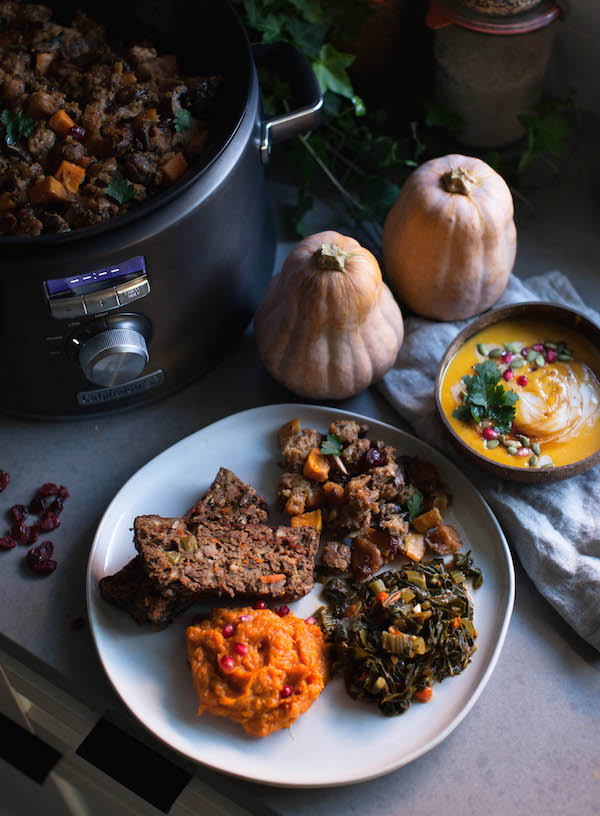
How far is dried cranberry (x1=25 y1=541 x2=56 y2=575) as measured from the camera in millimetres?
1355

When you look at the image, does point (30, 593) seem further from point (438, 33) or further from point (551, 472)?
point (438, 33)

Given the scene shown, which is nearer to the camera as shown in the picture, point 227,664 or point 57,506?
point 227,664

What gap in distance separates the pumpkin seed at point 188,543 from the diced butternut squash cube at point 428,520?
1.14ft

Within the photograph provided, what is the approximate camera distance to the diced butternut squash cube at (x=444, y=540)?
134cm

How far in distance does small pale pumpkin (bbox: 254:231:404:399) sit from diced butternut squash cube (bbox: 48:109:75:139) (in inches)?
15.5

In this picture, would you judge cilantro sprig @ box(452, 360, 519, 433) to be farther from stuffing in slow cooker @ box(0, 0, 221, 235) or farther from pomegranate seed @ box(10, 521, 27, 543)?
pomegranate seed @ box(10, 521, 27, 543)

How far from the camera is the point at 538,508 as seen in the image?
1373mm

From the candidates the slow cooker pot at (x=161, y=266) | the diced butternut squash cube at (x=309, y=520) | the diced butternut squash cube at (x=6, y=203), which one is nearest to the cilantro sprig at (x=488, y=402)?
the diced butternut squash cube at (x=309, y=520)

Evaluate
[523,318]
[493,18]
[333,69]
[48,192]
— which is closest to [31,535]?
[48,192]

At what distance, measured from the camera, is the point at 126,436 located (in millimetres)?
1516

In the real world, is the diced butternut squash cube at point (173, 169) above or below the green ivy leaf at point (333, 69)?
above

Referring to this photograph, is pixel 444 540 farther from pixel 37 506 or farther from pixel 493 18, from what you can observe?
pixel 493 18

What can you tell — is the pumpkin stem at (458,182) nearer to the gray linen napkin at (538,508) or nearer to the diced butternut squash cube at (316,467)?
the gray linen napkin at (538,508)

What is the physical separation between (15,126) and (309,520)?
75cm
